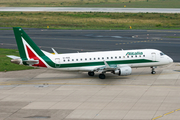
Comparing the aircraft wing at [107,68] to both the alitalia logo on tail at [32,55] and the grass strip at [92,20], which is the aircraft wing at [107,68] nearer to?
the alitalia logo on tail at [32,55]

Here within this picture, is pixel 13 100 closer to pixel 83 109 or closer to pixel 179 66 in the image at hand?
pixel 83 109

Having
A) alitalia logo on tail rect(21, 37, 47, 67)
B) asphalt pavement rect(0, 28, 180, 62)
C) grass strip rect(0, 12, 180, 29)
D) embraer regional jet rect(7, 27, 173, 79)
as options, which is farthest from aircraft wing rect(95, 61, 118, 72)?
grass strip rect(0, 12, 180, 29)

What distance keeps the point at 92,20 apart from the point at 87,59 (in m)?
78.2

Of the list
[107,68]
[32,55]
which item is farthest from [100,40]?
[32,55]

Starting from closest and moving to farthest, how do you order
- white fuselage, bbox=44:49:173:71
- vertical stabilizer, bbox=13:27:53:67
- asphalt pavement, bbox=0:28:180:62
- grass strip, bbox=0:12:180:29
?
1. vertical stabilizer, bbox=13:27:53:67
2. white fuselage, bbox=44:49:173:71
3. asphalt pavement, bbox=0:28:180:62
4. grass strip, bbox=0:12:180:29

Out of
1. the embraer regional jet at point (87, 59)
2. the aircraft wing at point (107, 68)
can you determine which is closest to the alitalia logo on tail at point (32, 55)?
the embraer regional jet at point (87, 59)

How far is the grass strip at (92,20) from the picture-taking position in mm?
108875

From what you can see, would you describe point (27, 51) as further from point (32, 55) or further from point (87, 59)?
point (87, 59)

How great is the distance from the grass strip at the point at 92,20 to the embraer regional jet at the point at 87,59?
59645 millimetres

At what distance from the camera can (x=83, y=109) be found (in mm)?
32000

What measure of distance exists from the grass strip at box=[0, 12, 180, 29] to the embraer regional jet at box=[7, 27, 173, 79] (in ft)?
196

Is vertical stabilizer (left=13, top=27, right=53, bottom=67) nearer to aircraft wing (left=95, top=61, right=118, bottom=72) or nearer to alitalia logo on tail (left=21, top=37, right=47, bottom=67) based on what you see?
alitalia logo on tail (left=21, top=37, right=47, bottom=67)

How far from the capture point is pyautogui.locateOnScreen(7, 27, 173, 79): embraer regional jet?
42.8 m

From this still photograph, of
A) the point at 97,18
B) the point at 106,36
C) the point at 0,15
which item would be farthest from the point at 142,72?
the point at 0,15
